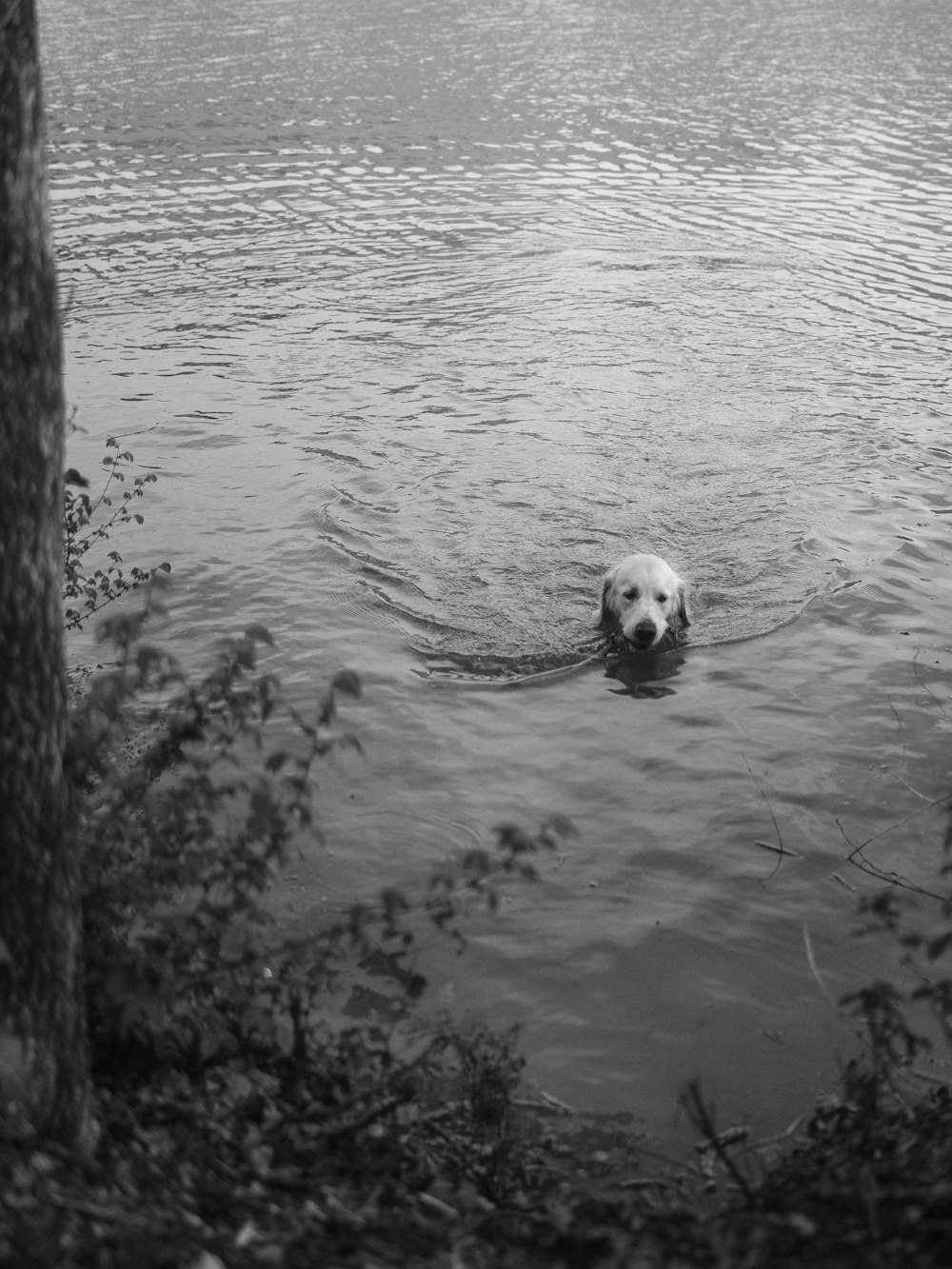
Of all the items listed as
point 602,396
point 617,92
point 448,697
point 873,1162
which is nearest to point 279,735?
point 448,697

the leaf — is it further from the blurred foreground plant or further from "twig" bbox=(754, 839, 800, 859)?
"twig" bbox=(754, 839, 800, 859)

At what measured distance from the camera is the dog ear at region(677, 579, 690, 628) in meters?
8.99

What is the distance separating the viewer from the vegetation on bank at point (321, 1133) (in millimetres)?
3248

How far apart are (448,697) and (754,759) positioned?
6.25ft

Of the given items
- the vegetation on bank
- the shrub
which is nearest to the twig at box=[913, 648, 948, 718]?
the vegetation on bank

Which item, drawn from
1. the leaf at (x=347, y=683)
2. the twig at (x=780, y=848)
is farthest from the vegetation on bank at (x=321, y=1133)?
the twig at (x=780, y=848)

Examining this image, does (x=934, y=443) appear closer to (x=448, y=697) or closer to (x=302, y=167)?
(x=448, y=697)

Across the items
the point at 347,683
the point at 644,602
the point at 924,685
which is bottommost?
the point at 924,685

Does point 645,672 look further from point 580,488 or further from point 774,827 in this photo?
point 580,488

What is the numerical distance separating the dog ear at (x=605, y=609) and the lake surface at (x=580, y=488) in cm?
21

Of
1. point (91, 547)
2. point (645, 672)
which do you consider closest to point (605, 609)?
point (645, 672)

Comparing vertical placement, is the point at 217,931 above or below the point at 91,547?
above

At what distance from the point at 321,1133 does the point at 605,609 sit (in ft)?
17.9

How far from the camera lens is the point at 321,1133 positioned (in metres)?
4.06
